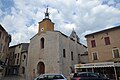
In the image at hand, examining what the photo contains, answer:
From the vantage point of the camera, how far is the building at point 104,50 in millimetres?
21953

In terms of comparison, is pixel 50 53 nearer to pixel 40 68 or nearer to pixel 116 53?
pixel 40 68

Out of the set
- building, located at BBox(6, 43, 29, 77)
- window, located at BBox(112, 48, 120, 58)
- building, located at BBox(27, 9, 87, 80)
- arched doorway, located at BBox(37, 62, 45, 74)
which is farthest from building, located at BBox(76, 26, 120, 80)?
building, located at BBox(6, 43, 29, 77)

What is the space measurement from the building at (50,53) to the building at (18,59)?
23.5 feet

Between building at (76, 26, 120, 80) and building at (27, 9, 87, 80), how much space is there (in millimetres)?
4744

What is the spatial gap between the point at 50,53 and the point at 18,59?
16158mm

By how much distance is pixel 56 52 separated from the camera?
26.3 meters

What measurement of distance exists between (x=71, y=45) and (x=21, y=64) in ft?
51.1

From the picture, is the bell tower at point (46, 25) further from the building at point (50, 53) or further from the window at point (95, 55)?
the window at point (95, 55)

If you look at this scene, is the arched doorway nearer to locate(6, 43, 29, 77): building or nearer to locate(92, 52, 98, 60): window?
locate(6, 43, 29, 77): building

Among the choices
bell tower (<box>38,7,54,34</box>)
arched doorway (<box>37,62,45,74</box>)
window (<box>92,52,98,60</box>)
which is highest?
bell tower (<box>38,7,54,34</box>)

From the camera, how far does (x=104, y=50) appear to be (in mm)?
23719

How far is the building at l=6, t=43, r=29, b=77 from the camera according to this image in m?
36.6

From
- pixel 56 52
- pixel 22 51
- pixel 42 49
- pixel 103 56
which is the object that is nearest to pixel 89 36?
pixel 103 56

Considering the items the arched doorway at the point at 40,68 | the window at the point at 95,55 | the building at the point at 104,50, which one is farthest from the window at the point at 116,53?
the arched doorway at the point at 40,68
